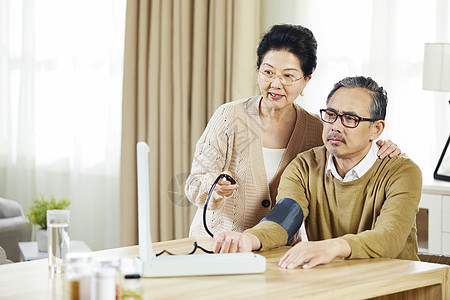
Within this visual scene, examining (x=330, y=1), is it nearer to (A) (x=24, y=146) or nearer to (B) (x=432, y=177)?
(B) (x=432, y=177)

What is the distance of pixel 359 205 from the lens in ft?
6.53

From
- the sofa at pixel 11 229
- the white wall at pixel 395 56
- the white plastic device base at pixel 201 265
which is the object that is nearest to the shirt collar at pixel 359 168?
the white plastic device base at pixel 201 265

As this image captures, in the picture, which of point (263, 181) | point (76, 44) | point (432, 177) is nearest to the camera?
point (263, 181)

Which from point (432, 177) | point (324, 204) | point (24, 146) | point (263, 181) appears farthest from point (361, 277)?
point (24, 146)

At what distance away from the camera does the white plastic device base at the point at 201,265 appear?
61.2 inches

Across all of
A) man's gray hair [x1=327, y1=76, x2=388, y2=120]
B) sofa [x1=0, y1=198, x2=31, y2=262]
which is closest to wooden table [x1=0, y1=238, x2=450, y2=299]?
man's gray hair [x1=327, y1=76, x2=388, y2=120]

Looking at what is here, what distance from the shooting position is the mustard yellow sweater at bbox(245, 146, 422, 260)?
72.0 inches

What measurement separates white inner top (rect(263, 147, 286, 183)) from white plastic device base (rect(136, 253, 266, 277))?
678mm

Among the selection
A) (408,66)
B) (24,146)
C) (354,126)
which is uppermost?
(408,66)

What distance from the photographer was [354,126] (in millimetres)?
1986

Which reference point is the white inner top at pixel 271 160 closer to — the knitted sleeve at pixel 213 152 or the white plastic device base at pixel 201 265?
the knitted sleeve at pixel 213 152

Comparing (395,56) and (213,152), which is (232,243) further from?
(395,56)

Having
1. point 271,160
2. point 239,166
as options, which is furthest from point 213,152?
point 271,160

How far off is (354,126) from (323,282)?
0.61 m
